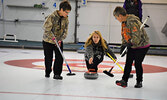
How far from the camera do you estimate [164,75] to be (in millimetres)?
4766

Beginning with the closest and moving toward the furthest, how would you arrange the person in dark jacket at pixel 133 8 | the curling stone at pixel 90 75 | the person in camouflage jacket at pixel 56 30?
1. the person in camouflage jacket at pixel 56 30
2. the curling stone at pixel 90 75
3. the person in dark jacket at pixel 133 8

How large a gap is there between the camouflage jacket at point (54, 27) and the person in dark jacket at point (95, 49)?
61 cm

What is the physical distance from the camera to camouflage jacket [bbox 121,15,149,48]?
3457 mm

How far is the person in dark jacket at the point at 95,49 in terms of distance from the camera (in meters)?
4.45

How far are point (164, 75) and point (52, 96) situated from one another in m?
2.51

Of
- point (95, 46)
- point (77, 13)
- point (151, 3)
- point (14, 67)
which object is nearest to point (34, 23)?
point (77, 13)

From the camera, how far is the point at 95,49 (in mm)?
4582

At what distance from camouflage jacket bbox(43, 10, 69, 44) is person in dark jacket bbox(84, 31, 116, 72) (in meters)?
0.61

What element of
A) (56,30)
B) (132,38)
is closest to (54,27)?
(56,30)

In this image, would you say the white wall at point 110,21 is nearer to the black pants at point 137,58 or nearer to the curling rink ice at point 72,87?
the curling rink ice at point 72,87

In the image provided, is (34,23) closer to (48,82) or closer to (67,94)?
(48,82)

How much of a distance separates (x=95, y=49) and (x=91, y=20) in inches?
238

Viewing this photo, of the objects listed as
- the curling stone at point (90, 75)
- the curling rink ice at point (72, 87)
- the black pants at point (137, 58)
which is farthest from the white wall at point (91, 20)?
the black pants at point (137, 58)

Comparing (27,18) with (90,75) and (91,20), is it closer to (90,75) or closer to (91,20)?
(91,20)
